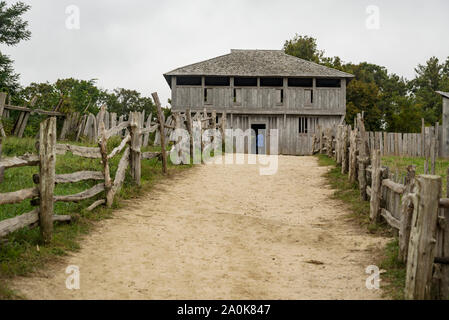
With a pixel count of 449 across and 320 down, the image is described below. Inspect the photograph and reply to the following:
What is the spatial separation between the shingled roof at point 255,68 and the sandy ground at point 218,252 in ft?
60.1

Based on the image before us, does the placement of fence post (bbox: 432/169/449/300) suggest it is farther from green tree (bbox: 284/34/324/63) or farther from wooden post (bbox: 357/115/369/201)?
green tree (bbox: 284/34/324/63)

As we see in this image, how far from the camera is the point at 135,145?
1004 cm

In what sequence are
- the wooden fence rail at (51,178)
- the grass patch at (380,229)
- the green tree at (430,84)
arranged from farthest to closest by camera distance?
the green tree at (430,84), the wooden fence rail at (51,178), the grass patch at (380,229)

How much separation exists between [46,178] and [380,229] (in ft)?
17.5

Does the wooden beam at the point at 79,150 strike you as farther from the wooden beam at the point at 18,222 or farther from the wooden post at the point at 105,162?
the wooden beam at the point at 18,222

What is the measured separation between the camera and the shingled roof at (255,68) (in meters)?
28.7

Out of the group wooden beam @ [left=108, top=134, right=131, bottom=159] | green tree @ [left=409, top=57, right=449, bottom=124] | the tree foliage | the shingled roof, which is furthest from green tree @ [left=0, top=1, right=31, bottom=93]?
green tree @ [left=409, top=57, right=449, bottom=124]

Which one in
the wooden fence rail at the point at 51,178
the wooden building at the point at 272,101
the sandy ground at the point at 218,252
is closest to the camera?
the sandy ground at the point at 218,252

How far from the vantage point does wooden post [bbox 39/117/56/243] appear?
6.19 meters

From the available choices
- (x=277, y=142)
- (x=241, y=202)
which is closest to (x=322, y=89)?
(x=277, y=142)

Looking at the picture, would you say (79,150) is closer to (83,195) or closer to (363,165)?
(83,195)

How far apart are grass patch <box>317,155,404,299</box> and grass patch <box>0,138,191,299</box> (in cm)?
400

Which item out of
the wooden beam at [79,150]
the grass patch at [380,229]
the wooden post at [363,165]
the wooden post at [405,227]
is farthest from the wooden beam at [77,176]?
the wooden post at [363,165]

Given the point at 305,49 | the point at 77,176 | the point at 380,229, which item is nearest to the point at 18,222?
the point at 77,176
